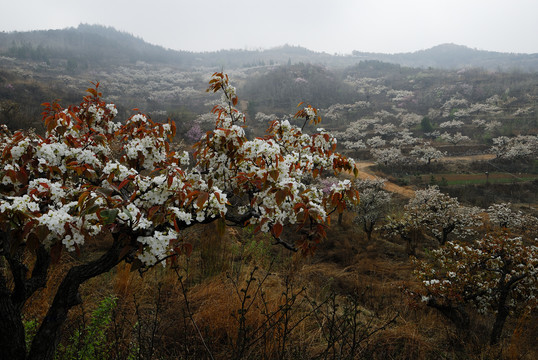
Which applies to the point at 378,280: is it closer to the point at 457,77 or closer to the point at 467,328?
the point at 467,328

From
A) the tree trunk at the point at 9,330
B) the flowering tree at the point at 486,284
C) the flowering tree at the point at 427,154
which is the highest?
the tree trunk at the point at 9,330

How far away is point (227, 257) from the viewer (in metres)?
5.09

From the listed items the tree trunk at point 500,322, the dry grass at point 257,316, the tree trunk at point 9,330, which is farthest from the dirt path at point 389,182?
the tree trunk at point 9,330

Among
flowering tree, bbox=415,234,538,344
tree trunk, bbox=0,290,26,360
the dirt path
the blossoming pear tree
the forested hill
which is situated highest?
the forested hill

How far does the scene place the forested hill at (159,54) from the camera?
69750mm

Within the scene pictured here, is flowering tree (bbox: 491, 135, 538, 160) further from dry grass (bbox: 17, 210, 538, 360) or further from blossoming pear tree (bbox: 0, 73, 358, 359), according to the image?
blossoming pear tree (bbox: 0, 73, 358, 359)

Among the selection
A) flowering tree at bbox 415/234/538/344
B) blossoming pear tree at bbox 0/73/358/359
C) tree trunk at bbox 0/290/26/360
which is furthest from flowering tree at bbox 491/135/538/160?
tree trunk at bbox 0/290/26/360

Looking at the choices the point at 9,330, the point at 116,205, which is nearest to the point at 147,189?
the point at 116,205

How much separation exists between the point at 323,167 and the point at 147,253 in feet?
6.87

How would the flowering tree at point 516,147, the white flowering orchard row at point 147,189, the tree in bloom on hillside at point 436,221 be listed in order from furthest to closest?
the flowering tree at point 516,147, the tree in bloom on hillside at point 436,221, the white flowering orchard row at point 147,189

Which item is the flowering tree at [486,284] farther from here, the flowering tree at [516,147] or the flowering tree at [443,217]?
the flowering tree at [516,147]

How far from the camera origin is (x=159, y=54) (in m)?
104

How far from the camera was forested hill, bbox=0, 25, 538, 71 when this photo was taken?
69.8 metres

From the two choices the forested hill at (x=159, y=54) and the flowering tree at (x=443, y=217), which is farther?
the forested hill at (x=159, y=54)
